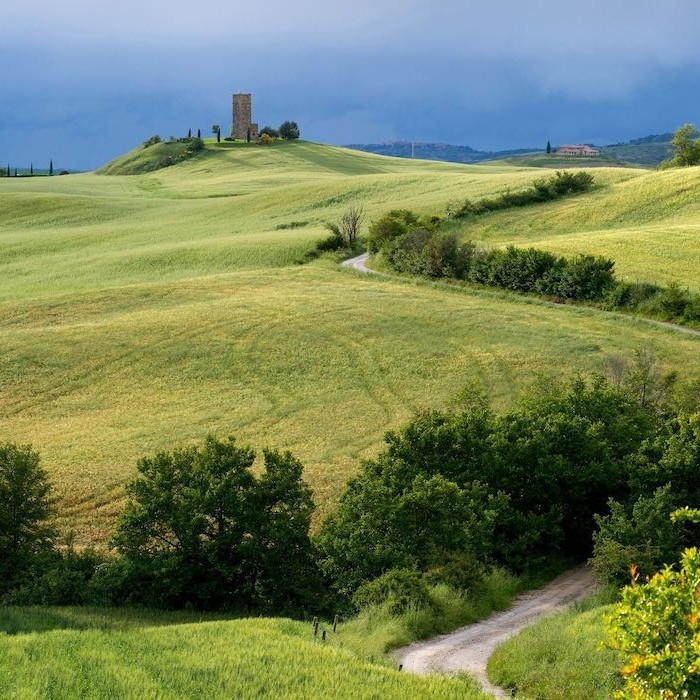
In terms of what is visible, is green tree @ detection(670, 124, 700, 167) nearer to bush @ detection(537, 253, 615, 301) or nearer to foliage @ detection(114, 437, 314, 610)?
bush @ detection(537, 253, 615, 301)

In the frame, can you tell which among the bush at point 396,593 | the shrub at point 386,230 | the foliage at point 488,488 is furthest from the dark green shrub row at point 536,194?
the bush at point 396,593

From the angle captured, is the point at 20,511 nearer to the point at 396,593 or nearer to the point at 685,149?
the point at 396,593

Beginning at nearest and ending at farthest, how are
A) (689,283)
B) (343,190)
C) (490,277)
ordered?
(689,283), (490,277), (343,190)

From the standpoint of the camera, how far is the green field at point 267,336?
39094mm

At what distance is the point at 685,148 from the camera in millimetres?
124250

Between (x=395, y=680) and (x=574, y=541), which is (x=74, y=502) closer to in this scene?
(x=574, y=541)

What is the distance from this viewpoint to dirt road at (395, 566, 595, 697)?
19344 mm

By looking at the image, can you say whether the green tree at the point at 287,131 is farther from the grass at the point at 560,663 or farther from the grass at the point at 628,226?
the grass at the point at 560,663

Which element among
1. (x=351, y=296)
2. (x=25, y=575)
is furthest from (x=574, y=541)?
(x=351, y=296)

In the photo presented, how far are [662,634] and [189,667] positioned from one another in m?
8.06

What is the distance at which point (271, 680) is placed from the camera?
15.3 metres

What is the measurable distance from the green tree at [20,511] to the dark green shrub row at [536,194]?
68.8m

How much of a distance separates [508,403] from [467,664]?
2430cm

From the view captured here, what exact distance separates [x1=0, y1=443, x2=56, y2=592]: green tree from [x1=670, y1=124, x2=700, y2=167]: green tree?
11371 cm
